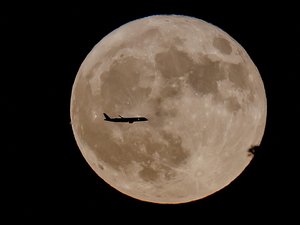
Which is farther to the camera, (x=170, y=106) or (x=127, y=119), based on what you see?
(x=127, y=119)

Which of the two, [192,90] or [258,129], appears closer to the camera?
[192,90]

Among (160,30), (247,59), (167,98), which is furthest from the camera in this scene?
(247,59)

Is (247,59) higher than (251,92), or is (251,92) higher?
(247,59)

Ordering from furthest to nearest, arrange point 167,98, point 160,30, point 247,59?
point 247,59 → point 160,30 → point 167,98

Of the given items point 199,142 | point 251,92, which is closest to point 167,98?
point 199,142

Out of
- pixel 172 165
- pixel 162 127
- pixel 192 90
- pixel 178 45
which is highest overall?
pixel 178 45

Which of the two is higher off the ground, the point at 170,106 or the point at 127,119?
the point at 170,106

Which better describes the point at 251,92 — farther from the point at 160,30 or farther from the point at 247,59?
the point at 160,30
